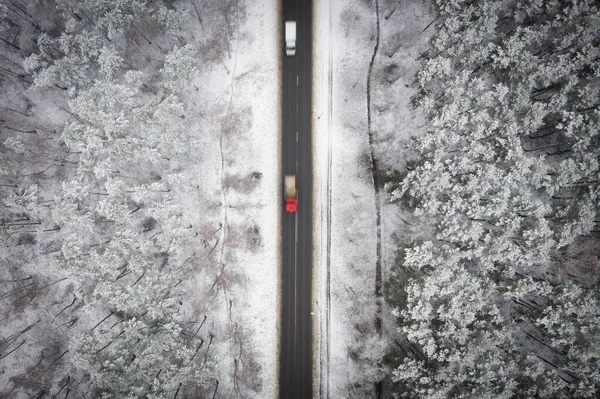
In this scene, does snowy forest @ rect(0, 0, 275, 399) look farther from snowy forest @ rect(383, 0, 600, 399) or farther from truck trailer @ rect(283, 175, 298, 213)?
snowy forest @ rect(383, 0, 600, 399)

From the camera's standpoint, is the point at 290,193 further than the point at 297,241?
No

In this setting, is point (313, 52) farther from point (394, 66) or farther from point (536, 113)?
point (536, 113)

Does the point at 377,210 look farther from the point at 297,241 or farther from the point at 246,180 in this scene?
the point at 246,180

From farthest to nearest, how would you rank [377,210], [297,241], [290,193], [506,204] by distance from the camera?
[297,241]
[377,210]
[290,193]
[506,204]

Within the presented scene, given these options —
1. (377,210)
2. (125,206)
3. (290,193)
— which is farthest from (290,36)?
(125,206)

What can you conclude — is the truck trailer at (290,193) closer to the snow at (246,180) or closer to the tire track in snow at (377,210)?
the snow at (246,180)

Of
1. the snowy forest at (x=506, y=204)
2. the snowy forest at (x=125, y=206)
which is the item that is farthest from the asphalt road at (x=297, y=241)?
the snowy forest at (x=506, y=204)

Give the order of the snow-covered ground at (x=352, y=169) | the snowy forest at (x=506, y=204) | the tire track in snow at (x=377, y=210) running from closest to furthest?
1. the snowy forest at (x=506, y=204)
2. the snow-covered ground at (x=352, y=169)
3. the tire track in snow at (x=377, y=210)
